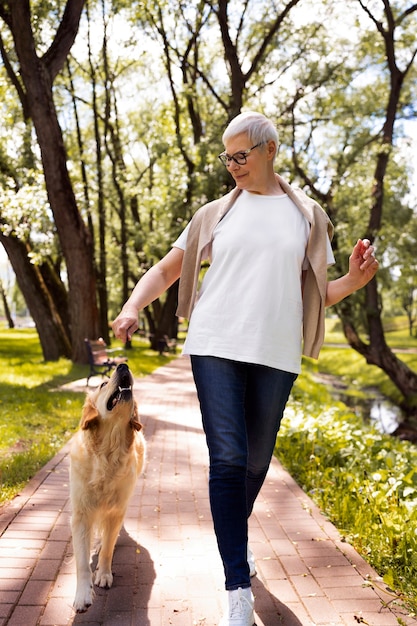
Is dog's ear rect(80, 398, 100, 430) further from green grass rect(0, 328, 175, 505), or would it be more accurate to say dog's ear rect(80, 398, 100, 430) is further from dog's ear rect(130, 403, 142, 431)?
green grass rect(0, 328, 175, 505)

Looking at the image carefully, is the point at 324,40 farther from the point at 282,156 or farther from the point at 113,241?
the point at 113,241

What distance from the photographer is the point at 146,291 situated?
3340 mm

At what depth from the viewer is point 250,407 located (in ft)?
10.4

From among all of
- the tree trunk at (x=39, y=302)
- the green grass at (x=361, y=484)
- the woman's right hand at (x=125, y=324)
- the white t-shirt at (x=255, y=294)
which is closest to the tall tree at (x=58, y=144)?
the tree trunk at (x=39, y=302)

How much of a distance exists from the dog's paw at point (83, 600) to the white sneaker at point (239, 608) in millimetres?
707

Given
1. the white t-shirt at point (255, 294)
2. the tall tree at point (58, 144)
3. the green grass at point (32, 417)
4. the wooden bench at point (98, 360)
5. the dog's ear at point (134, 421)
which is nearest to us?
the white t-shirt at point (255, 294)

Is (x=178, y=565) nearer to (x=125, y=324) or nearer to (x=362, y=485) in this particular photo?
(x=125, y=324)

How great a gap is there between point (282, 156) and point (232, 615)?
803 inches

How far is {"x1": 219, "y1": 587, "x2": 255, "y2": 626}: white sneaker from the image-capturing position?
9.32ft

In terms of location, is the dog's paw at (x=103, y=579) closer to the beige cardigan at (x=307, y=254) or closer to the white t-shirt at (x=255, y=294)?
the white t-shirt at (x=255, y=294)

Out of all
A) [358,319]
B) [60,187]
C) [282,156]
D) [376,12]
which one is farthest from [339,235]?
[60,187]

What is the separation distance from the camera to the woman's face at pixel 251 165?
3186 millimetres

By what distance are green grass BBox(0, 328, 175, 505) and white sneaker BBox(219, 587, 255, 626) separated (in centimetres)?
260

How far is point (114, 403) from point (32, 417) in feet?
19.1
